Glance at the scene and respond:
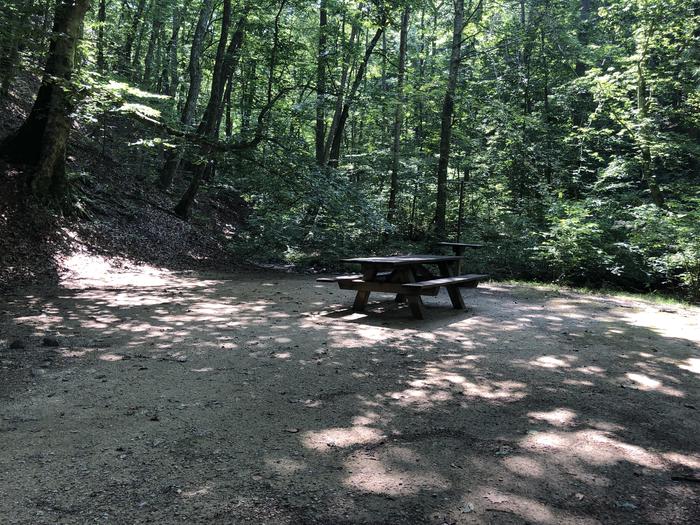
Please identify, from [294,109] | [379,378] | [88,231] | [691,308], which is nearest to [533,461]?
[379,378]

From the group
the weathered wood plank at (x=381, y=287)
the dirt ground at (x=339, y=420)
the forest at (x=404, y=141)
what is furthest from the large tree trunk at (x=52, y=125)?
the weathered wood plank at (x=381, y=287)

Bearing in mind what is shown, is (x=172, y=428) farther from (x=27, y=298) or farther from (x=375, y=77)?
(x=375, y=77)

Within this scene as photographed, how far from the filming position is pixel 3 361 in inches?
163

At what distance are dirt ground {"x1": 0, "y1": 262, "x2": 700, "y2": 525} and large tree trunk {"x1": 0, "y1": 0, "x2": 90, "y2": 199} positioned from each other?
462 cm

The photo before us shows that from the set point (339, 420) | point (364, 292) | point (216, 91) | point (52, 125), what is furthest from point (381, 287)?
point (216, 91)

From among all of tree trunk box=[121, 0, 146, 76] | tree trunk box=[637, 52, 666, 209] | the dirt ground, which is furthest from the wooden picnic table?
tree trunk box=[121, 0, 146, 76]

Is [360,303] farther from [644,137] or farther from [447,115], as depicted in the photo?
[644,137]

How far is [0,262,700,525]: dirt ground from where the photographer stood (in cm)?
226

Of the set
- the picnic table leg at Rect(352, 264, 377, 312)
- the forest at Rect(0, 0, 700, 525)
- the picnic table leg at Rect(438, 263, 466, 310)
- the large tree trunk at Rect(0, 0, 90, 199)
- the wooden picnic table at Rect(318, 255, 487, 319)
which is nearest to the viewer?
the forest at Rect(0, 0, 700, 525)

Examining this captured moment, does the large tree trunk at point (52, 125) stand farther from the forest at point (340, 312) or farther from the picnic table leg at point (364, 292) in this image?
the picnic table leg at point (364, 292)

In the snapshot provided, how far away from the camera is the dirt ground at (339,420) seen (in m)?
2.26

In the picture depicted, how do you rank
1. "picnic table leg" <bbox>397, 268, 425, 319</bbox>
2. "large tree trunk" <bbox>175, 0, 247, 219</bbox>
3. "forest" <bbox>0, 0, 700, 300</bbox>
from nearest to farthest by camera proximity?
"picnic table leg" <bbox>397, 268, 425, 319</bbox> → "forest" <bbox>0, 0, 700, 300</bbox> → "large tree trunk" <bbox>175, 0, 247, 219</bbox>

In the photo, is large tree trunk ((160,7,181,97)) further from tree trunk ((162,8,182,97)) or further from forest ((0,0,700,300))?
forest ((0,0,700,300))

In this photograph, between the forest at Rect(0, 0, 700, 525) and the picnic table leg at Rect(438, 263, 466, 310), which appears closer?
the forest at Rect(0, 0, 700, 525)
